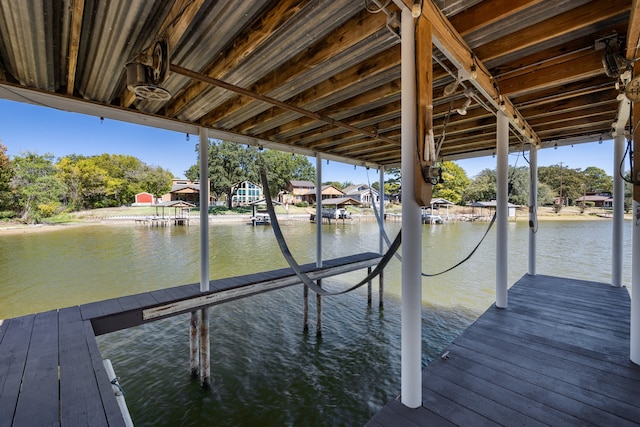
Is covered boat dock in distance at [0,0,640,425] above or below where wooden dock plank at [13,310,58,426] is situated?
above

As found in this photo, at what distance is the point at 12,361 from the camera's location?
5.19 feet

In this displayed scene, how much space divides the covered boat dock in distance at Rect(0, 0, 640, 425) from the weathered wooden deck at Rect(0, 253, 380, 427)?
0.04 meters

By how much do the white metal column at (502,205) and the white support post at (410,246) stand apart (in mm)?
1913

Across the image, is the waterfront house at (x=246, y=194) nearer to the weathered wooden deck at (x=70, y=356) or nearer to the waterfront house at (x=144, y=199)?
the waterfront house at (x=144, y=199)

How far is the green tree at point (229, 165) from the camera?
23.7m

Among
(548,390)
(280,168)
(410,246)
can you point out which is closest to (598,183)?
(280,168)

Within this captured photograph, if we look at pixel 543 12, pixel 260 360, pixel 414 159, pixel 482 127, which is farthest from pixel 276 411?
pixel 482 127

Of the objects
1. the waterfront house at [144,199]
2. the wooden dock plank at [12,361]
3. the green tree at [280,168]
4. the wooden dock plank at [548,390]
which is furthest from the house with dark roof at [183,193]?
the wooden dock plank at [548,390]

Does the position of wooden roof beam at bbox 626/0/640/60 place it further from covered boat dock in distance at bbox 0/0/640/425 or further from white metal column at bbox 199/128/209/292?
white metal column at bbox 199/128/209/292

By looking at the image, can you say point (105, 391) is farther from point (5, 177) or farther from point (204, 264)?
point (5, 177)

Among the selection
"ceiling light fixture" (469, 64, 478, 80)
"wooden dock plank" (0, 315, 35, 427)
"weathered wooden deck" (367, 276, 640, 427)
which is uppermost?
"ceiling light fixture" (469, 64, 478, 80)

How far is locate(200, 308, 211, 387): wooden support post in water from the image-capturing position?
288 cm

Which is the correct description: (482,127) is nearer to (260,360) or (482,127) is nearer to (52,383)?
(260,360)

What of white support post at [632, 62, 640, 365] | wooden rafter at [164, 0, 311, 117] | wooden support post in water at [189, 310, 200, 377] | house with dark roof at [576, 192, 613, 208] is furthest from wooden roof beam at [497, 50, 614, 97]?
house with dark roof at [576, 192, 613, 208]
